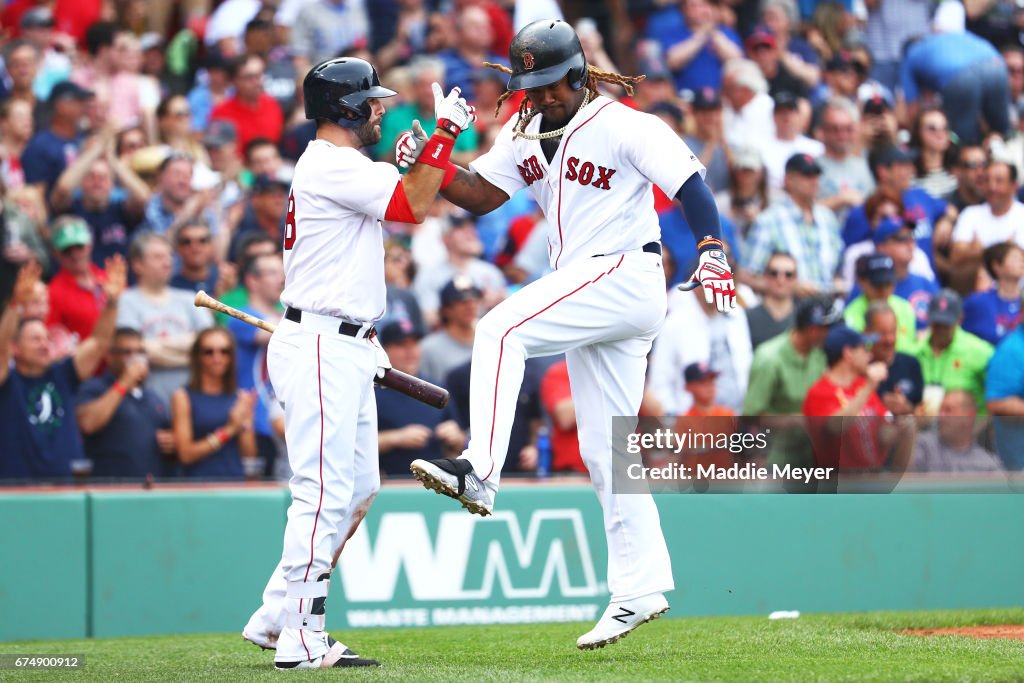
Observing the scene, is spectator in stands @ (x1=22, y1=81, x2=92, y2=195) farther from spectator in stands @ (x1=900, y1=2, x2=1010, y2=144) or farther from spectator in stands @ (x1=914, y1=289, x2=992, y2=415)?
spectator in stands @ (x1=900, y1=2, x2=1010, y2=144)

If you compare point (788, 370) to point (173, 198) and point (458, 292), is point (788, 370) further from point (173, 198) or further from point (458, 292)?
point (173, 198)

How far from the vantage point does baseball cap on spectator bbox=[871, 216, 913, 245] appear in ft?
36.1

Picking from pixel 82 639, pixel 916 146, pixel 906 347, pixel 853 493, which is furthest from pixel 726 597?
pixel 916 146

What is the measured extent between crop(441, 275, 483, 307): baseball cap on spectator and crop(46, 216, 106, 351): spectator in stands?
219 centimetres

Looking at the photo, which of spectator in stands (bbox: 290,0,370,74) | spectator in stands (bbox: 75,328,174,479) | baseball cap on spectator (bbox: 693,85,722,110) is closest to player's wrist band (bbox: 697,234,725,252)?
spectator in stands (bbox: 75,328,174,479)

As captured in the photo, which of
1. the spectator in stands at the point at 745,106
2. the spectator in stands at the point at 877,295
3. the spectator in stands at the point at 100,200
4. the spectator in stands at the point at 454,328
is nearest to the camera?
the spectator in stands at the point at 454,328

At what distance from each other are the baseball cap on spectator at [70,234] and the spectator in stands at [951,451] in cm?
545

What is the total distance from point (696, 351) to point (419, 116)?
369 cm

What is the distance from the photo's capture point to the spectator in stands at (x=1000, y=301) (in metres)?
10.5

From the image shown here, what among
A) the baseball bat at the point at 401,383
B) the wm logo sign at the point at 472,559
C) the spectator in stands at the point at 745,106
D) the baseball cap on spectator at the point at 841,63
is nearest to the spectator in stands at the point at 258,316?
the wm logo sign at the point at 472,559

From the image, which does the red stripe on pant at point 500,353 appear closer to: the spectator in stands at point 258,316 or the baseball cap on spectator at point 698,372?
the baseball cap on spectator at point 698,372

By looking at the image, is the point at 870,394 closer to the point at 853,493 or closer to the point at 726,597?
the point at 853,493

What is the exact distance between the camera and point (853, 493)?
362 inches

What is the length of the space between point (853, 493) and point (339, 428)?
4347 millimetres
